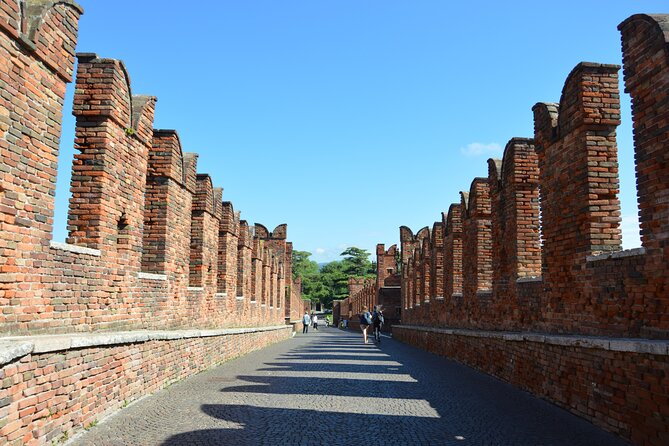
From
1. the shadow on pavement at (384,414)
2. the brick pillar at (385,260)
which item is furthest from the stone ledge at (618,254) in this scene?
the brick pillar at (385,260)

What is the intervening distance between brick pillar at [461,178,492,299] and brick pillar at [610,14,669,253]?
7.91 m

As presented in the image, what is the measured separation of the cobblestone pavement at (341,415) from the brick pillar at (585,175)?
2.15 metres

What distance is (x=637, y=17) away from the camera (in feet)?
23.3

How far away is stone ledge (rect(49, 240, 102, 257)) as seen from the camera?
6670mm

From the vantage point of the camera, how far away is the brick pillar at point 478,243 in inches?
590

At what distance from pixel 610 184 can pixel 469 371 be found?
19.0 feet

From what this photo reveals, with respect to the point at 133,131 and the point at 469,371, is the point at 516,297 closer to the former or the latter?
the point at 469,371

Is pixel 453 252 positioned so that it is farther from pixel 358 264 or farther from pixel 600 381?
pixel 358 264

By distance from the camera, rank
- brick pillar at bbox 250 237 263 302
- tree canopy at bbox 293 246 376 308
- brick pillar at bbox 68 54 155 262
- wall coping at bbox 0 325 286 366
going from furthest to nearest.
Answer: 1. tree canopy at bbox 293 246 376 308
2. brick pillar at bbox 250 237 263 302
3. brick pillar at bbox 68 54 155 262
4. wall coping at bbox 0 325 286 366

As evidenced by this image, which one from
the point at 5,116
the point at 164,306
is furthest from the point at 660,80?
the point at 164,306

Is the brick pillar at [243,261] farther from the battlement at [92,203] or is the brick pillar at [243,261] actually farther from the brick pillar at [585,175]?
the brick pillar at [585,175]

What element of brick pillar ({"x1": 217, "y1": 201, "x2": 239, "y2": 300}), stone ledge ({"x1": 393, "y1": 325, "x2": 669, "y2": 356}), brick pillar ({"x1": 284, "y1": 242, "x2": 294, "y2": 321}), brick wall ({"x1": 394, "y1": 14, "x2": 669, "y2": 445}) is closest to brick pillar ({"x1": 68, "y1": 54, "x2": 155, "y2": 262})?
stone ledge ({"x1": 393, "y1": 325, "x2": 669, "y2": 356})

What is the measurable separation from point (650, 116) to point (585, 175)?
1766 mm

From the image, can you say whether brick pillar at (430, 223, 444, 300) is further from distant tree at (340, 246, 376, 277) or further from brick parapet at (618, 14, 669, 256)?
distant tree at (340, 246, 376, 277)
